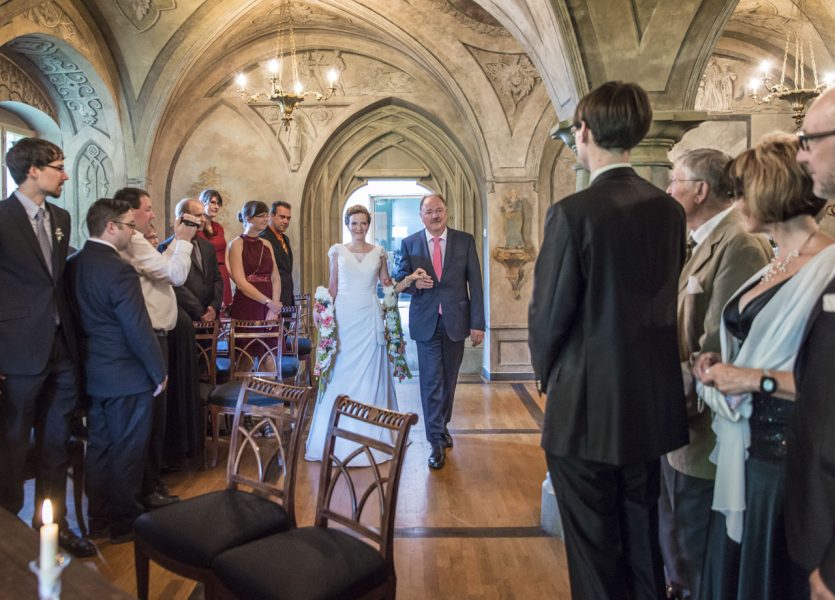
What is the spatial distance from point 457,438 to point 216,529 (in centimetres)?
341

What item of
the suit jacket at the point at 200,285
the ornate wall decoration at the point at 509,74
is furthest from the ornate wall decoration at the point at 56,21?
the ornate wall decoration at the point at 509,74

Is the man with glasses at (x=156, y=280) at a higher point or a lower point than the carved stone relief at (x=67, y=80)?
lower

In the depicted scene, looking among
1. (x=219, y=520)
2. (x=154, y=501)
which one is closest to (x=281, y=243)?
(x=154, y=501)

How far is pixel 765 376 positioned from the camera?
1724mm

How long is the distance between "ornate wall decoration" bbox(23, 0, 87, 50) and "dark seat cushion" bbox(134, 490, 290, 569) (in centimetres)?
574

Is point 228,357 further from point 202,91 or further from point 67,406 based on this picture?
point 202,91

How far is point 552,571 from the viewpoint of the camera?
3.07 m

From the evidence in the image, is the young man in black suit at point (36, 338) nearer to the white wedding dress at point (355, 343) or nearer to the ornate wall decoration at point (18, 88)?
the white wedding dress at point (355, 343)

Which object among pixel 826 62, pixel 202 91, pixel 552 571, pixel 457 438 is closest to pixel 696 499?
pixel 552 571

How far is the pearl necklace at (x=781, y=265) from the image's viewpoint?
1796mm

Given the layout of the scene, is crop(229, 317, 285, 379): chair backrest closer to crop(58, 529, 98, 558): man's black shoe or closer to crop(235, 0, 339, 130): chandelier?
crop(58, 529, 98, 558): man's black shoe

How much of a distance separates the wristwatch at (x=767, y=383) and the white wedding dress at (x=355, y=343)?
126 inches

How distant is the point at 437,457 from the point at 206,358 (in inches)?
68.9

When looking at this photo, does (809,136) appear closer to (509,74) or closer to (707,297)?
(707,297)
